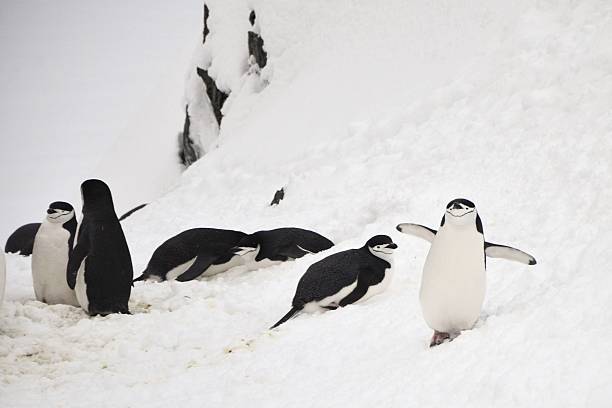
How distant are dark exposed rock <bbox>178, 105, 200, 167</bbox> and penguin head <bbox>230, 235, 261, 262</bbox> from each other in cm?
1061

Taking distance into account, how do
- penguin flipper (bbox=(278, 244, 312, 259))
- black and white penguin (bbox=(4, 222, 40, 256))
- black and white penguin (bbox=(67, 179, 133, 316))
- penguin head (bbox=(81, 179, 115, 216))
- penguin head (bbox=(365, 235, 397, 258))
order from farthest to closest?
black and white penguin (bbox=(4, 222, 40, 256)) → penguin flipper (bbox=(278, 244, 312, 259)) → penguin head (bbox=(81, 179, 115, 216)) → black and white penguin (bbox=(67, 179, 133, 316)) → penguin head (bbox=(365, 235, 397, 258))

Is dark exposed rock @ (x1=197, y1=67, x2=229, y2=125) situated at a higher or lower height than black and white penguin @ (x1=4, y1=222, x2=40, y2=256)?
higher

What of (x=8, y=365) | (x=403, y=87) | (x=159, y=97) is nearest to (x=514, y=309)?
(x=8, y=365)

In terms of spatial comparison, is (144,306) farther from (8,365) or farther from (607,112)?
(607,112)

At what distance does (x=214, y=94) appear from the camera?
52.2 feet

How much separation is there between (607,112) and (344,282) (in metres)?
3.22

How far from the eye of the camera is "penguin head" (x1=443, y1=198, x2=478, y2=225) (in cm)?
373

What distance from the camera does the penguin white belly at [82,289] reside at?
5.48 m

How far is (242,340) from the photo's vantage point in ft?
15.6

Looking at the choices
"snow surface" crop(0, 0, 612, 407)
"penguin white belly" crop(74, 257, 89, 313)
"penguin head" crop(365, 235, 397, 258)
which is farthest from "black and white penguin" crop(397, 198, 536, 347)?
"penguin white belly" crop(74, 257, 89, 313)

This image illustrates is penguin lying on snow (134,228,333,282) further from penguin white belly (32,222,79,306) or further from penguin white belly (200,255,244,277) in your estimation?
penguin white belly (32,222,79,306)

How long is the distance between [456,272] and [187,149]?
14602 mm

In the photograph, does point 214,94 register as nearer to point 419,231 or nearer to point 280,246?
point 280,246

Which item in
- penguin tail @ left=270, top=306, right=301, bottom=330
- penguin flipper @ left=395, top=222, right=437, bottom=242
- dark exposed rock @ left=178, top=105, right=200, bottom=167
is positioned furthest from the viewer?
dark exposed rock @ left=178, top=105, right=200, bottom=167
